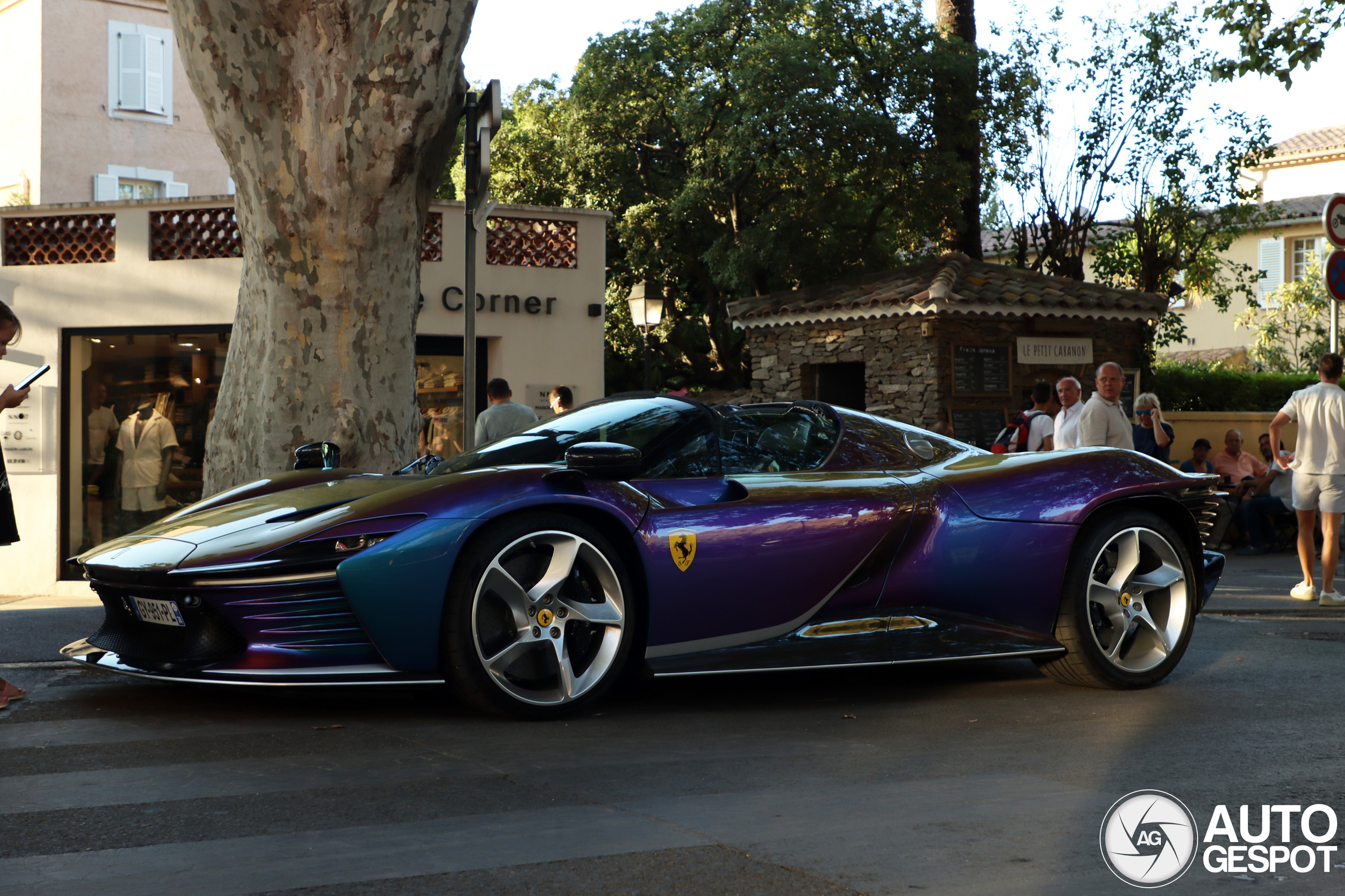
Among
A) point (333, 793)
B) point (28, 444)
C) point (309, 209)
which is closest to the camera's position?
point (333, 793)

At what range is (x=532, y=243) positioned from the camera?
1558 cm

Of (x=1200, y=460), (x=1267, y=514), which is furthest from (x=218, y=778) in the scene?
(x=1200, y=460)

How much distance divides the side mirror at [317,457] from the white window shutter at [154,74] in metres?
26.6

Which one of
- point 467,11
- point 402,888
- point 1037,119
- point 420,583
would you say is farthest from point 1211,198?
point 402,888

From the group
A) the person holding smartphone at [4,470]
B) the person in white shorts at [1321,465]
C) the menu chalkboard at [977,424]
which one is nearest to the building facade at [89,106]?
the menu chalkboard at [977,424]

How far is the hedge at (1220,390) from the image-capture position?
23734mm

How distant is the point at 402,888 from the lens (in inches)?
119

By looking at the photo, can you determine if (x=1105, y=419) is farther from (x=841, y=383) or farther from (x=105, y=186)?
(x=105, y=186)

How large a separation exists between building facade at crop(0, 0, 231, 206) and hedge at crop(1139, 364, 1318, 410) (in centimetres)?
1984

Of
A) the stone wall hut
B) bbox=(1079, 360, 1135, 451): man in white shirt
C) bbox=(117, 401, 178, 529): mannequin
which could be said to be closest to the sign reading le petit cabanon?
the stone wall hut

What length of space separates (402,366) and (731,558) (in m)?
4.06

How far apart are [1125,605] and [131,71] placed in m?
29.0

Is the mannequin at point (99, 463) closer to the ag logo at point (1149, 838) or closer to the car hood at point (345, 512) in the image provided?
the car hood at point (345, 512)

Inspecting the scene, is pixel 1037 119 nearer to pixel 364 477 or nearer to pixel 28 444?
pixel 28 444
